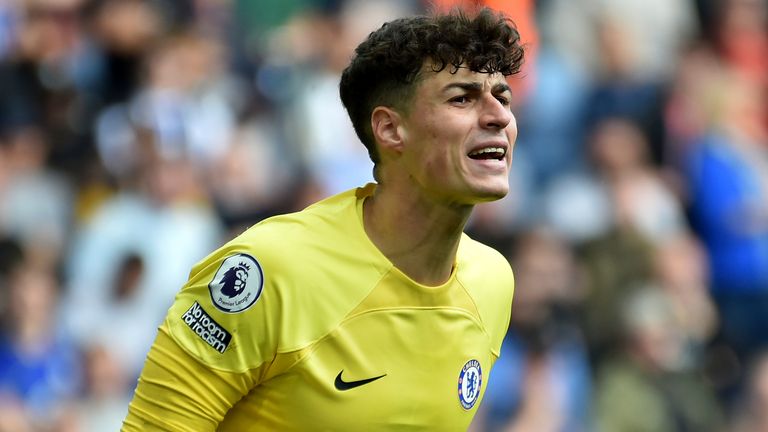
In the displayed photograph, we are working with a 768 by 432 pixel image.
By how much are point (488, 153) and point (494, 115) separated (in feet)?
0.38

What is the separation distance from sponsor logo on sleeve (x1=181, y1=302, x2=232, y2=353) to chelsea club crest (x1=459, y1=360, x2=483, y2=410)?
779 millimetres

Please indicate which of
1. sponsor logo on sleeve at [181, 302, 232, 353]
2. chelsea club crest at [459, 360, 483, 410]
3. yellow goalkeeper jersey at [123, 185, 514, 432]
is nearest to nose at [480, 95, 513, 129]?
yellow goalkeeper jersey at [123, 185, 514, 432]

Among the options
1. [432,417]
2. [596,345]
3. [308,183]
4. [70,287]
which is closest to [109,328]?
[70,287]

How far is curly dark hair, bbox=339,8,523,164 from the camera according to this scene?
164 inches

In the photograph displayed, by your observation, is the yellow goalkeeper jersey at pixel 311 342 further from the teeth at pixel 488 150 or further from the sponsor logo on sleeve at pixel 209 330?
the teeth at pixel 488 150

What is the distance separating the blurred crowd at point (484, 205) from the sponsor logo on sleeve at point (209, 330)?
4.73m

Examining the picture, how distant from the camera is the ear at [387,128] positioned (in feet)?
13.9

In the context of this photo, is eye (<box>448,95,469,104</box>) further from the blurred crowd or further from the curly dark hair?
the blurred crowd

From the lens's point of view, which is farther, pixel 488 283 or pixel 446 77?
pixel 488 283

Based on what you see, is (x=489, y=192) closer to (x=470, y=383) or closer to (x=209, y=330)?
(x=470, y=383)

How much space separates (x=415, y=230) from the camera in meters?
4.30

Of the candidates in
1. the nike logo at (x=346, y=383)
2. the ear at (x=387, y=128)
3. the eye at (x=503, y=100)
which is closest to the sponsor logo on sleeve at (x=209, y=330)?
the nike logo at (x=346, y=383)

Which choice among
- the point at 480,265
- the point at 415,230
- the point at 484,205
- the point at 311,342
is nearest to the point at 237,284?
the point at 311,342

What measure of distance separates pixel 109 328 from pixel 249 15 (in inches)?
118
